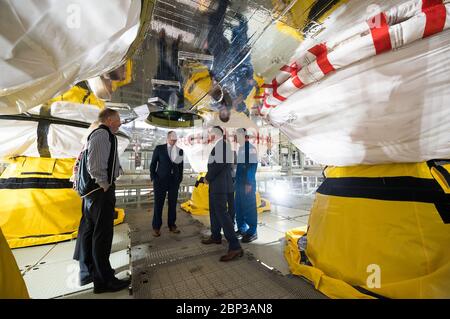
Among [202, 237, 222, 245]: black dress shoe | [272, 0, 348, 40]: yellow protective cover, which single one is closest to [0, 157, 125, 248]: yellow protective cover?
[202, 237, 222, 245]: black dress shoe

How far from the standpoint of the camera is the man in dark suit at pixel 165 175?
264cm

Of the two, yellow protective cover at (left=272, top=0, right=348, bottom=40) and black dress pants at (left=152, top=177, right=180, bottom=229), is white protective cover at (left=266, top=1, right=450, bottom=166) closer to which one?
yellow protective cover at (left=272, top=0, right=348, bottom=40)

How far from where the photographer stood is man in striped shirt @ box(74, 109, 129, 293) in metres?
1.38

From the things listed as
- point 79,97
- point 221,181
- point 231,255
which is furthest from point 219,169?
point 79,97

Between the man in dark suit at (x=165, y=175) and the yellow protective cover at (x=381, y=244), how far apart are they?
1.91m

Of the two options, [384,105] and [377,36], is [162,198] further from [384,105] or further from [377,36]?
[377,36]

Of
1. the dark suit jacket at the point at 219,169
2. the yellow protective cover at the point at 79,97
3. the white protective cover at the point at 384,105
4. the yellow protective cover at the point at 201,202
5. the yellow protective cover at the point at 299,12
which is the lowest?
the yellow protective cover at the point at 201,202

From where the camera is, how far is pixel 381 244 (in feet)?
3.63

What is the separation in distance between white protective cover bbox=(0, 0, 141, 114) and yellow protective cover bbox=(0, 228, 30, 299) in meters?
0.66

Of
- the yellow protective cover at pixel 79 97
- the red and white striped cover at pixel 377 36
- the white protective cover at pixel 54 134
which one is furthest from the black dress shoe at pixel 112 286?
the yellow protective cover at pixel 79 97

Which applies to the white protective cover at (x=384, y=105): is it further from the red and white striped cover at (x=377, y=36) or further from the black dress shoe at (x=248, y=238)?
the black dress shoe at (x=248, y=238)

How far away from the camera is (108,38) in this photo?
93 cm
